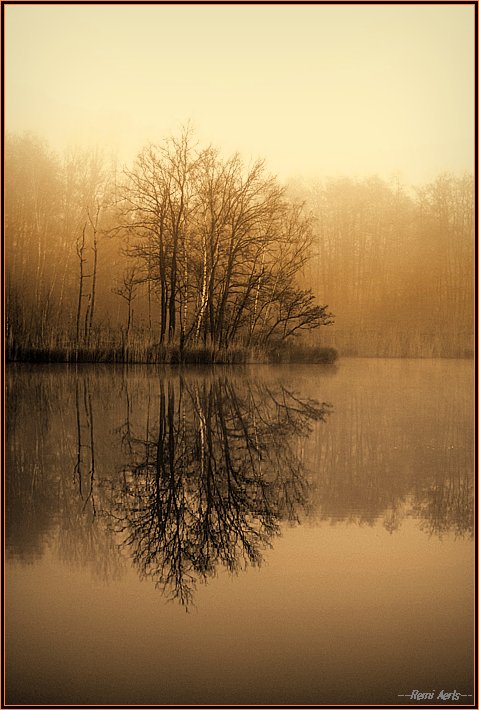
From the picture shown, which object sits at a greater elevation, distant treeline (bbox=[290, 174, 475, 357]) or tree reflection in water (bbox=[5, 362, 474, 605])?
distant treeline (bbox=[290, 174, 475, 357])

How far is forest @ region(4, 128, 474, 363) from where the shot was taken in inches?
603

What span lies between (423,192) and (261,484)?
26.7 metres

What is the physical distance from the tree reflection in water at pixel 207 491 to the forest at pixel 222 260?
7992 mm

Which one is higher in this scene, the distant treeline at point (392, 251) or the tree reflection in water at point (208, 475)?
the distant treeline at point (392, 251)

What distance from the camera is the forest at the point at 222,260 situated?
1531 cm

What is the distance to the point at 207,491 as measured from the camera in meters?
3.69
